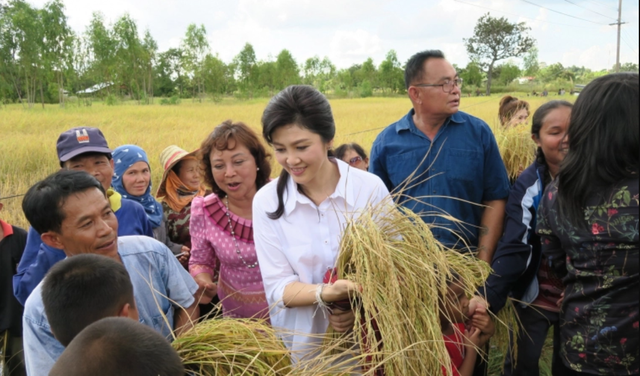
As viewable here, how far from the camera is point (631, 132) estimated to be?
1312 millimetres

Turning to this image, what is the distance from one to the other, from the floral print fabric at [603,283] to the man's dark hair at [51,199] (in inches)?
66.1

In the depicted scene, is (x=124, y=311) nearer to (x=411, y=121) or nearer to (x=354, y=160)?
(x=411, y=121)

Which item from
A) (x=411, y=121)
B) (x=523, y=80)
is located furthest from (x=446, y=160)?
(x=523, y=80)

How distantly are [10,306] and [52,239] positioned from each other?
0.83 m

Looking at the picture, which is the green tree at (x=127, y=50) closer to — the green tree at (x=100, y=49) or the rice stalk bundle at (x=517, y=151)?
the green tree at (x=100, y=49)

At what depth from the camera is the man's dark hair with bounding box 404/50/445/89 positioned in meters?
2.39

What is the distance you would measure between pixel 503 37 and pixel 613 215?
120ft

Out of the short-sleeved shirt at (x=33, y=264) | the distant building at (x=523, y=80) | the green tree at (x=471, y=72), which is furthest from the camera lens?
the distant building at (x=523, y=80)

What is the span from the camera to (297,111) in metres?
1.59

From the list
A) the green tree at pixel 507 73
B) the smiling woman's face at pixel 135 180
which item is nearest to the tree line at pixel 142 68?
the green tree at pixel 507 73

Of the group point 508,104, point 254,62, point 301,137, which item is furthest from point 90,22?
point 301,137

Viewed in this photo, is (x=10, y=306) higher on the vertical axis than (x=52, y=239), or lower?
lower

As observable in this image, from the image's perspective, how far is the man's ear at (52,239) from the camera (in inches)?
65.6

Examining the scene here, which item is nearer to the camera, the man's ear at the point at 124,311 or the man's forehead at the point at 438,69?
the man's ear at the point at 124,311
